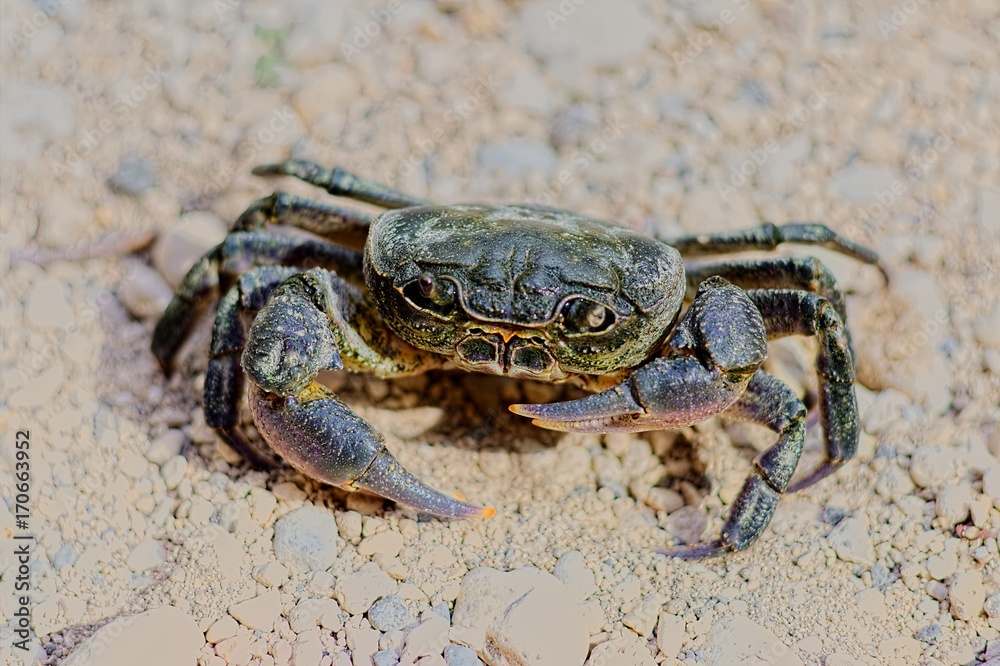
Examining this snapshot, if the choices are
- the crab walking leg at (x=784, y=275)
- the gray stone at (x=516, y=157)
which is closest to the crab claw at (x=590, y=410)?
the crab walking leg at (x=784, y=275)

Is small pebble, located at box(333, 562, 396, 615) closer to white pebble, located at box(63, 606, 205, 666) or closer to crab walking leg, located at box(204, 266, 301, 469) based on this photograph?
white pebble, located at box(63, 606, 205, 666)

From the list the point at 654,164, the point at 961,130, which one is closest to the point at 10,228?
the point at 654,164

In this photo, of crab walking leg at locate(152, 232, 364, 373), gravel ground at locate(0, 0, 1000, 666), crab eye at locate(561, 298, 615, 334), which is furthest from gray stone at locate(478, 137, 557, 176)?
crab eye at locate(561, 298, 615, 334)

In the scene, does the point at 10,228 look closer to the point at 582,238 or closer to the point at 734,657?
the point at 582,238

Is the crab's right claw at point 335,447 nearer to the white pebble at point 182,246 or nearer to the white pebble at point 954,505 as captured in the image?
the white pebble at point 182,246

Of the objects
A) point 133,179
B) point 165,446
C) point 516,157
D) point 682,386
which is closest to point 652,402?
point 682,386

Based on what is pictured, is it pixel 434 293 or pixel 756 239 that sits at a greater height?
pixel 434 293

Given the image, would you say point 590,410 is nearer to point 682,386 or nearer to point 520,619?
point 682,386
